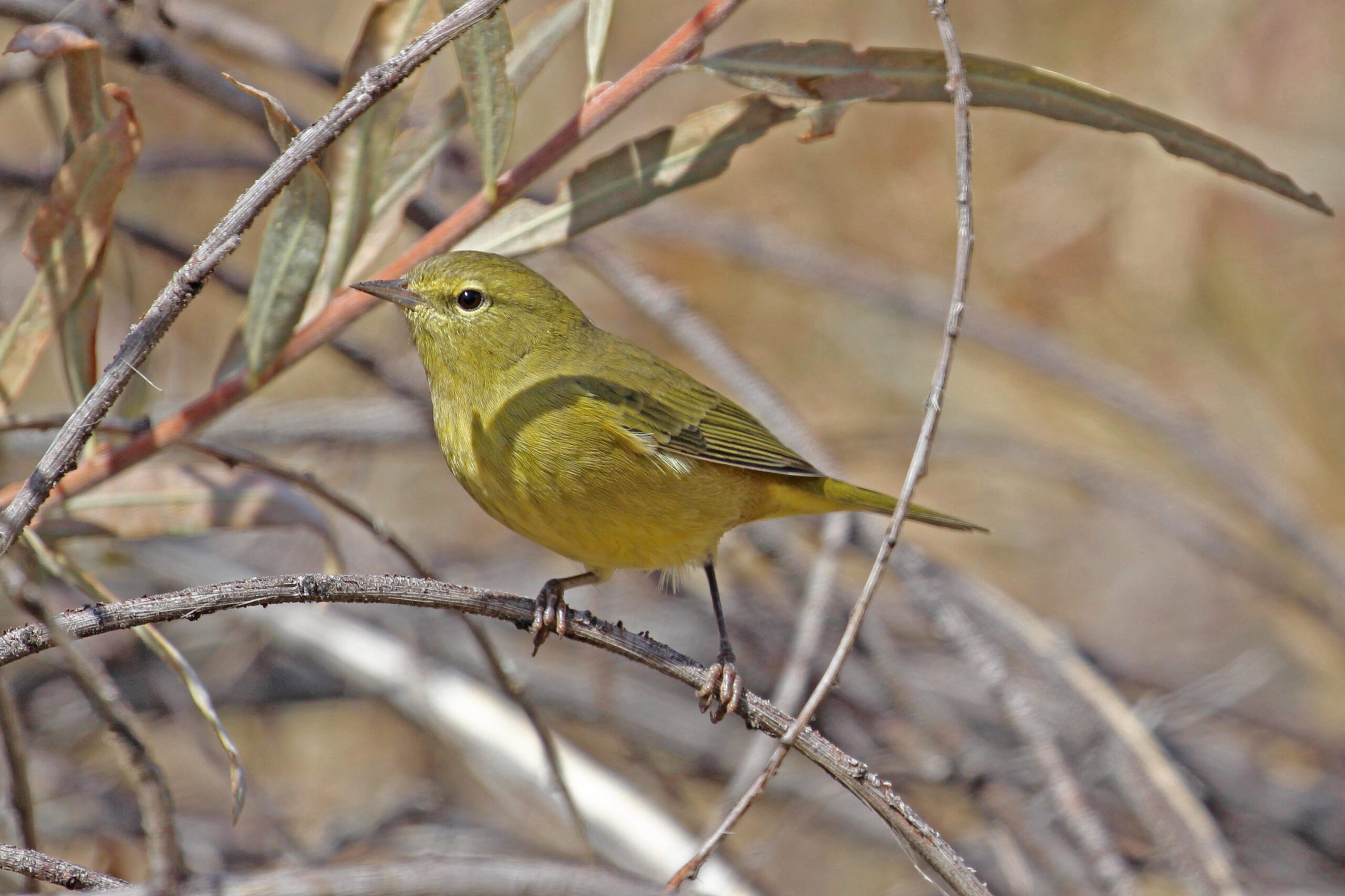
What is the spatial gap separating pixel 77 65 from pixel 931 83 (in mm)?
1696

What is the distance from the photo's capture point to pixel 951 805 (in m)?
4.41

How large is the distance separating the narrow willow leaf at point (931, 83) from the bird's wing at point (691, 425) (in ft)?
3.40

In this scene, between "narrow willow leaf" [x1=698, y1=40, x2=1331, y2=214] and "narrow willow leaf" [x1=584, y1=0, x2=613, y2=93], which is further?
"narrow willow leaf" [x1=584, y1=0, x2=613, y2=93]

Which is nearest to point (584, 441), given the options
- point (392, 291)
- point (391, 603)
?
point (392, 291)

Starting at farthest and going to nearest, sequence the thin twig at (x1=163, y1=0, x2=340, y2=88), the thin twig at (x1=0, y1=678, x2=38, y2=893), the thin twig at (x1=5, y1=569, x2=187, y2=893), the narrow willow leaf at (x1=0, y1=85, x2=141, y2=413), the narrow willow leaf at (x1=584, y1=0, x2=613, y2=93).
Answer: the thin twig at (x1=163, y1=0, x2=340, y2=88) < the narrow willow leaf at (x1=584, y1=0, x2=613, y2=93) < the narrow willow leaf at (x1=0, y1=85, x2=141, y2=413) < the thin twig at (x1=0, y1=678, x2=38, y2=893) < the thin twig at (x1=5, y1=569, x2=187, y2=893)

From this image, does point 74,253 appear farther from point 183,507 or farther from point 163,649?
point 163,649

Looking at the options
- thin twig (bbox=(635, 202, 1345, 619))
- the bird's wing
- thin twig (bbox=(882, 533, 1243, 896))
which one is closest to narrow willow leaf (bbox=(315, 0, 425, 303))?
the bird's wing

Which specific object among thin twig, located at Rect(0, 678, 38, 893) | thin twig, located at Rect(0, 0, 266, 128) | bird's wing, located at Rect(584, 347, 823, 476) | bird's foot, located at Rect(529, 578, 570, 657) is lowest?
thin twig, located at Rect(0, 678, 38, 893)

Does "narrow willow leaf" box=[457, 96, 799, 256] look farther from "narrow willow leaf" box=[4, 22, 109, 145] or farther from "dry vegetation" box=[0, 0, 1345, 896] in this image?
"narrow willow leaf" box=[4, 22, 109, 145]

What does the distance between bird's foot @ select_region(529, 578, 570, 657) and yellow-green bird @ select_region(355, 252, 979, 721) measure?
0.4 inches

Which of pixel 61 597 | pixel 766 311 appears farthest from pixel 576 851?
pixel 766 311

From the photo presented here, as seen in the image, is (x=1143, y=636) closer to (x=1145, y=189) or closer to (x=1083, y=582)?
(x=1083, y=582)

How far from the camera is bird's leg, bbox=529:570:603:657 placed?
237 cm

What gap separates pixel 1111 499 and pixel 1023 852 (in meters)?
1.58
